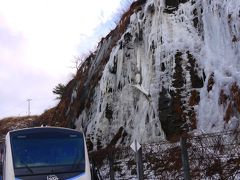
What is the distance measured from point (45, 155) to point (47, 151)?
0.46 ft

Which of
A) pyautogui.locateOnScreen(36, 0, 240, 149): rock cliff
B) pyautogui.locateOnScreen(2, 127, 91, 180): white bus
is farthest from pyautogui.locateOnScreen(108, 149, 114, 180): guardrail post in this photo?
pyautogui.locateOnScreen(2, 127, 91, 180): white bus

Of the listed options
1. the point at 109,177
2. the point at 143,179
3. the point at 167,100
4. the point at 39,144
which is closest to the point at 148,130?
the point at 167,100

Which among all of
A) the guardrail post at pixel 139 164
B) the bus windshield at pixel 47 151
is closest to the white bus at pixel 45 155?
the bus windshield at pixel 47 151

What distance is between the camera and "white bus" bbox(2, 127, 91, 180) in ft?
41.5

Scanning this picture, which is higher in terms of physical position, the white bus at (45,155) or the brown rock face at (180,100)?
Answer: the brown rock face at (180,100)

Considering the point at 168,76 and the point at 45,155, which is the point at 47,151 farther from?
the point at 168,76

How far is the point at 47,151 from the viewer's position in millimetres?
13180

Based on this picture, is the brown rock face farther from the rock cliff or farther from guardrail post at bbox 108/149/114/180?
guardrail post at bbox 108/149/114/180

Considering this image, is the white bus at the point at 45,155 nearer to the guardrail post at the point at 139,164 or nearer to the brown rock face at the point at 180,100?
the guardrail post at the point at 139,164

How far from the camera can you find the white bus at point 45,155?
12.6 m

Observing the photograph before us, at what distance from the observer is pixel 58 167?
508 inches

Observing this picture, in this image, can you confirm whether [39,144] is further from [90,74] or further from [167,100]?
[90,74]

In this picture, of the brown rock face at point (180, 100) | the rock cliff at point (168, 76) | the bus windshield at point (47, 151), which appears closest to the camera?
the bus windshield at point (47, 151)

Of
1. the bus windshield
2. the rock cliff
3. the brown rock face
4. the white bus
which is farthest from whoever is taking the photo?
the brown rock face
